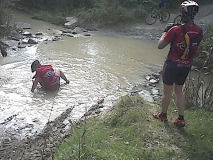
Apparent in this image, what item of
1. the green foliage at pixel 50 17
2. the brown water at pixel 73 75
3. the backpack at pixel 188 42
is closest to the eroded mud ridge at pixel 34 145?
the brown water at pixel 73 75

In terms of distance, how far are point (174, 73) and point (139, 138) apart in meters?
1.05

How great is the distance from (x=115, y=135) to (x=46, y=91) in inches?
132

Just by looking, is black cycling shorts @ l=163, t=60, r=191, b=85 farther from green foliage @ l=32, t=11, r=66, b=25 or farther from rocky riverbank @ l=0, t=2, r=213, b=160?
green foliage @ l=32, t=11, r=66, b=25

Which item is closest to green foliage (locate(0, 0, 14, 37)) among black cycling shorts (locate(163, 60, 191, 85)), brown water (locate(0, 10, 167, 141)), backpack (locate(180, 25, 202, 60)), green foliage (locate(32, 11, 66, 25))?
brown water (locate(0, 10, 167, 141))

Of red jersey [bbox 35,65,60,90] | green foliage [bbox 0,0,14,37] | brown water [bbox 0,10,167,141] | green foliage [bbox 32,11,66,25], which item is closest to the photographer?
brown water [bbox 0,10,167,141]

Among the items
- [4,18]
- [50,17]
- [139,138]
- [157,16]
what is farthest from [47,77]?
[157,16]

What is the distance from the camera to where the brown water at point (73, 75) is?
592 centimetres

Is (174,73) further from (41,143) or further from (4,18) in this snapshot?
(4,18)

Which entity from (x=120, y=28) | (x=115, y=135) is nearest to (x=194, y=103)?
(x=115, y=135)

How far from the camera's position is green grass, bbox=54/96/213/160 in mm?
3699

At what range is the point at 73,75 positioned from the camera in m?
8.48

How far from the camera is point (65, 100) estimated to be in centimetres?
677

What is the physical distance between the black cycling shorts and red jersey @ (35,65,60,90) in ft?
11.2

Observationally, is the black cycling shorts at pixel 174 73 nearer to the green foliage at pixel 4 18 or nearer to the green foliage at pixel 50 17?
the green foliage at pixel 4 18
